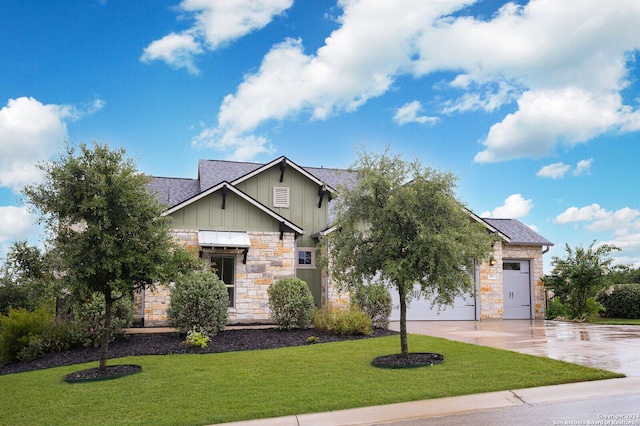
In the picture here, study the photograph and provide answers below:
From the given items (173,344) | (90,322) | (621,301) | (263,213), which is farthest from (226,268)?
(621,301)

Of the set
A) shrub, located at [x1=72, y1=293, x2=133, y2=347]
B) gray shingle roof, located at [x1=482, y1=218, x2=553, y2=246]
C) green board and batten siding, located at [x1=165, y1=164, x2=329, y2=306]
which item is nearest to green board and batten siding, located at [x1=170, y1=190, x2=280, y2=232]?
green board and batten siding, located at [x1=165, y1=164, x2=329, y2=306]

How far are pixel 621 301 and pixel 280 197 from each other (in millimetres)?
16413

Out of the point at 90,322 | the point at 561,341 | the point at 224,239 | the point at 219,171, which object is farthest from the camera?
the point at 219,171

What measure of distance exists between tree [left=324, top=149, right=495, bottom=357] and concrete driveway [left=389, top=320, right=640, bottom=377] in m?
2.83

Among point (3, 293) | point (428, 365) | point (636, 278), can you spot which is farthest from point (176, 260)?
point (636, 278)

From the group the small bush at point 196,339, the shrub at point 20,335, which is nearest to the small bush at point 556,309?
the small bush at point 196,339

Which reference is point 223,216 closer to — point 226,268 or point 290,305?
point 226,268

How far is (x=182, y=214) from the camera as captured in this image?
18656 millimetres

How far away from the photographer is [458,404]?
7949 millimetres

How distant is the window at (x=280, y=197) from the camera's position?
71.3 ft

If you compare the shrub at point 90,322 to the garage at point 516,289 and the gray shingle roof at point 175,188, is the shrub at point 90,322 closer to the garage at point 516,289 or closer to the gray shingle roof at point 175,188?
the gray shingle roof at point 175,188

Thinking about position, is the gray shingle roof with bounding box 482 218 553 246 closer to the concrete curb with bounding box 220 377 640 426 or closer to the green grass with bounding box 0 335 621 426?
the green grass with bounding box 0 335 621 426

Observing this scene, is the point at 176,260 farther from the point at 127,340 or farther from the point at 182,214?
the point at 182,214

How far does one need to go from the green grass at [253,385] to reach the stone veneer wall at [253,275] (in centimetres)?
587
